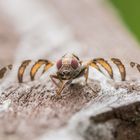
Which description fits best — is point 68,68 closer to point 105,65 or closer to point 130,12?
point 105,65

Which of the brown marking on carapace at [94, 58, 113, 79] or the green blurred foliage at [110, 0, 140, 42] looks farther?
the green blurred foliage at [110, 0, 140, 42]

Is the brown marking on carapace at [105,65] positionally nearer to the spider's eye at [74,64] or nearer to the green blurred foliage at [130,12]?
the spider's eye at [74,64]

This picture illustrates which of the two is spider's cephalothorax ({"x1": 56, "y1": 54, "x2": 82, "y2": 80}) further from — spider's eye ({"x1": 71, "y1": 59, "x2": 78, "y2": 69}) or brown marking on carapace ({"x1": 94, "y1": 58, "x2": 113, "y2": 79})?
brown marking on carapace ({"x1": 94, "y1": 58, "x2": 113, "y2": 79})

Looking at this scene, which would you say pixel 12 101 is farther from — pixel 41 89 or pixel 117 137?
pixel 117 137

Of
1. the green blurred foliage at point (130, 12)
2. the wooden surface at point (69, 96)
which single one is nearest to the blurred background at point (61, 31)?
the wooden surface at point (69, 96)

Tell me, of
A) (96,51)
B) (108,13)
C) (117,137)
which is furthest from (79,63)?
(108,13)

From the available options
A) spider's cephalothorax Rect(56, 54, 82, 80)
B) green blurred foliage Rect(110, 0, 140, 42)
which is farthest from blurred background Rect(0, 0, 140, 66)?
spider's cephalothorax Rect(56, 54, 82, 80)

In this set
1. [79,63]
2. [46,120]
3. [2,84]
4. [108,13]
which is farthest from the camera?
[108,13]
